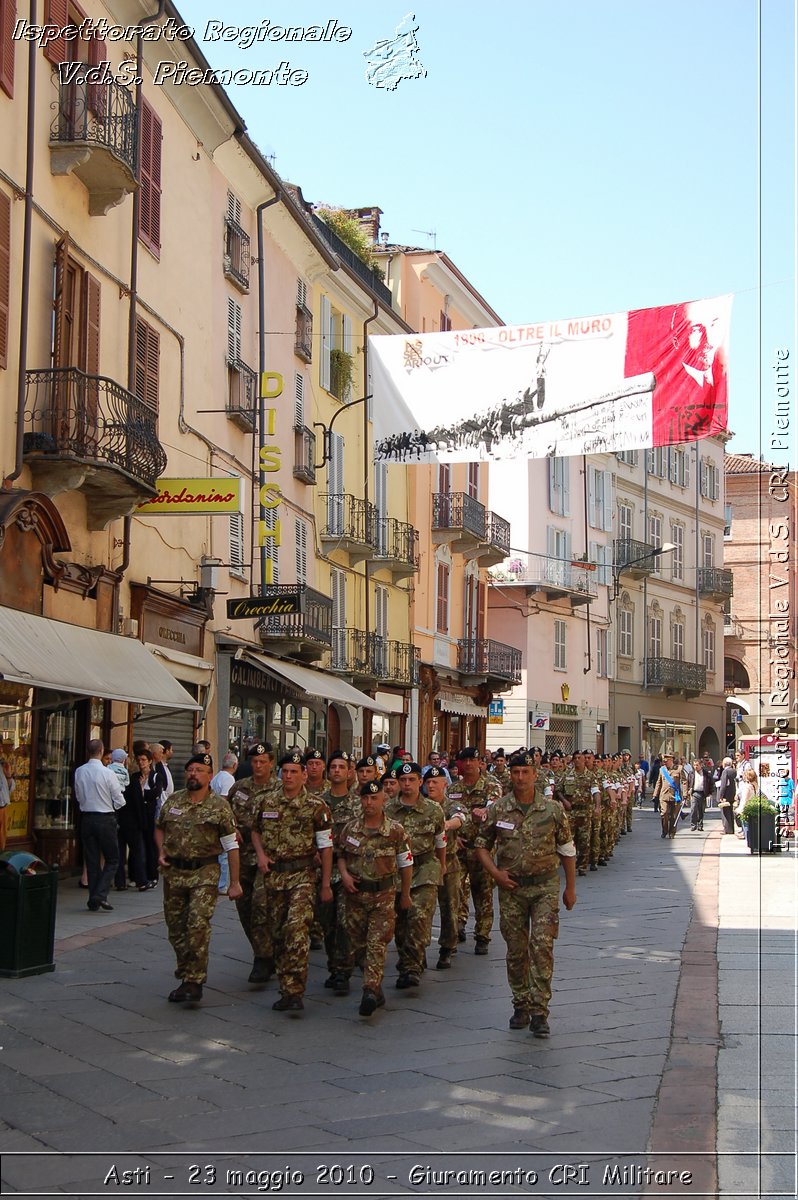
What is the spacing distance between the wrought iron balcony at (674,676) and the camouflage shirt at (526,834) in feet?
164

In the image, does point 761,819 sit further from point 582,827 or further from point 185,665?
point 185,665

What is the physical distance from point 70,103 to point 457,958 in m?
10.7

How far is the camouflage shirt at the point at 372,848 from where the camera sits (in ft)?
34.7

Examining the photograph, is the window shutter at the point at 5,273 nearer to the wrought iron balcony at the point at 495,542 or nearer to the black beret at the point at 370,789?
the black beret at the point at 370,789

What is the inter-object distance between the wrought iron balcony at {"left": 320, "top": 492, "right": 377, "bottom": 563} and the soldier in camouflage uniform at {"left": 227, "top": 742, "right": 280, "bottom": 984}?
1924cm

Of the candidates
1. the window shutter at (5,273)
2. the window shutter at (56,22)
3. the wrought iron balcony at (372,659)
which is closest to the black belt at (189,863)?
the window shutter at (5,273)

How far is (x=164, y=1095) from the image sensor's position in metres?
7.80

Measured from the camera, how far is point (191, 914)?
10.5 metres

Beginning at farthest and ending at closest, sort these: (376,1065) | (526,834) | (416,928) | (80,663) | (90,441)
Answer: (90,441), (80,663), (416,928), (526,834), (376,1065)

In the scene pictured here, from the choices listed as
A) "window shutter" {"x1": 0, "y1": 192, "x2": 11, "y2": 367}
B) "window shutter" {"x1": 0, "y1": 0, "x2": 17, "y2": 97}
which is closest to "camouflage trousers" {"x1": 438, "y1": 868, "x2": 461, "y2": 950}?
"window shutter" {"x1": 0, "y1": 192, "x2": 11, "y2": 367}

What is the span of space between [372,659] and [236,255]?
428 inches

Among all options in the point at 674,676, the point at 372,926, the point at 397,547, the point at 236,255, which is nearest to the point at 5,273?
the point at 372,926

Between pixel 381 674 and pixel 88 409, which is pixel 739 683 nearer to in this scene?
pixel 381 674

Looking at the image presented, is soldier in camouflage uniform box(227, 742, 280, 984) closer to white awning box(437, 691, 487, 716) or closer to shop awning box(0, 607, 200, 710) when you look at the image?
shop awning box(0, 607, 200, 710)
